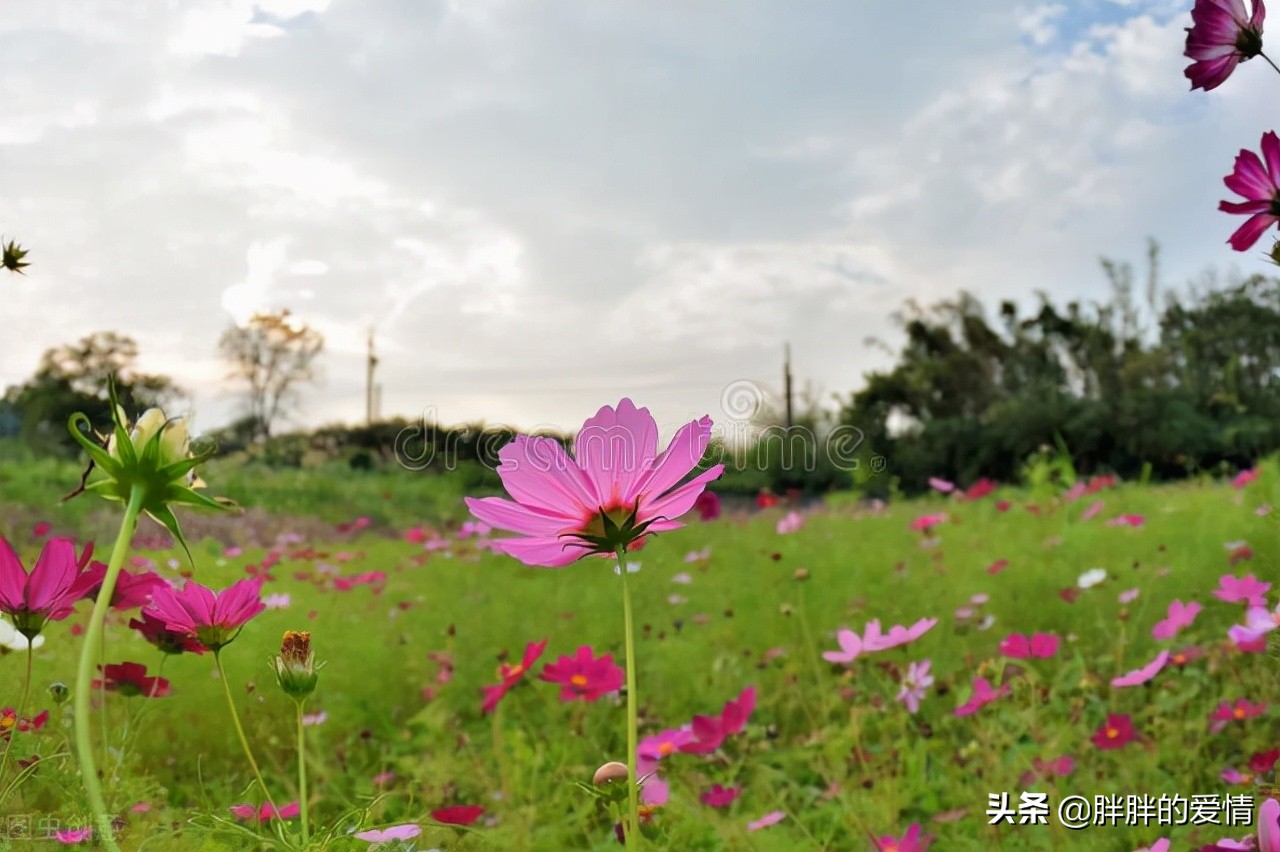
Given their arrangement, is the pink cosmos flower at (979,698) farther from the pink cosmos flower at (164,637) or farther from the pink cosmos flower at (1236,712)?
the pink cosmos flower at (164,637)

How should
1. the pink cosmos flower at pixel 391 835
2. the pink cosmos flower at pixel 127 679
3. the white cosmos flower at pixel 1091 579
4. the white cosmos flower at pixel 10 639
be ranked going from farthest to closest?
the white cosmos flower at pixel 1091 579, the pink cosmos flower at pixel 127 679, the white cosmos flower at pixel 10 639, the pink cosmos flower at pixel 391 835

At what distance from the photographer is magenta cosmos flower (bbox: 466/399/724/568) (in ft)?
1.24

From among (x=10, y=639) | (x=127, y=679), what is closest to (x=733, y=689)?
(x=127, y=679)

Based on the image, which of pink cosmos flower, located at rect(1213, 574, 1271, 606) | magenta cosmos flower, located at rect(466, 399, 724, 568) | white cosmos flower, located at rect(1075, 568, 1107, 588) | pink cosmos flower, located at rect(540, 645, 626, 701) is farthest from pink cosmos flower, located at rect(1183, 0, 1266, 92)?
white cosmos flower, located at rect(1075, 568, 1107, 588)

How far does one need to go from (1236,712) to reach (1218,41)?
1.12 metres

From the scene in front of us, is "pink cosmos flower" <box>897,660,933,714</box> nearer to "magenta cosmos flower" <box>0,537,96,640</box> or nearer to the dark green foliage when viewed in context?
"magenta cosmos flower" <box>0,537,96,640</box>

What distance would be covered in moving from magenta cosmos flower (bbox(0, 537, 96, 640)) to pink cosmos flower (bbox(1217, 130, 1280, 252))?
62 cm

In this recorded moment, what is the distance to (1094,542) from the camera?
255 cm

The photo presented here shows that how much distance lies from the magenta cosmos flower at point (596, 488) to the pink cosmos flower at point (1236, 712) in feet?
4.48

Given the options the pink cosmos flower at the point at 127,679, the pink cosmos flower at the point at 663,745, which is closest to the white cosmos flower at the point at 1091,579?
the pink cosmos flower at the point at 663,745

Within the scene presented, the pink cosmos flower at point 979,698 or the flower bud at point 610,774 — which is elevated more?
the flower bud at point 610,774

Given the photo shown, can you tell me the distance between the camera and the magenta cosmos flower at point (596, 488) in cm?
38

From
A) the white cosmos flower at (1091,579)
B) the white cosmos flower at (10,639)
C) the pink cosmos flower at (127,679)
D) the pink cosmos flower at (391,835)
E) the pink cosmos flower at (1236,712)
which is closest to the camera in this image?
the pink cosmos flower at (391,835)

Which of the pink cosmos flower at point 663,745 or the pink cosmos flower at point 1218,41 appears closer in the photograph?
→ the pink cosmos flower at point 1218,41
